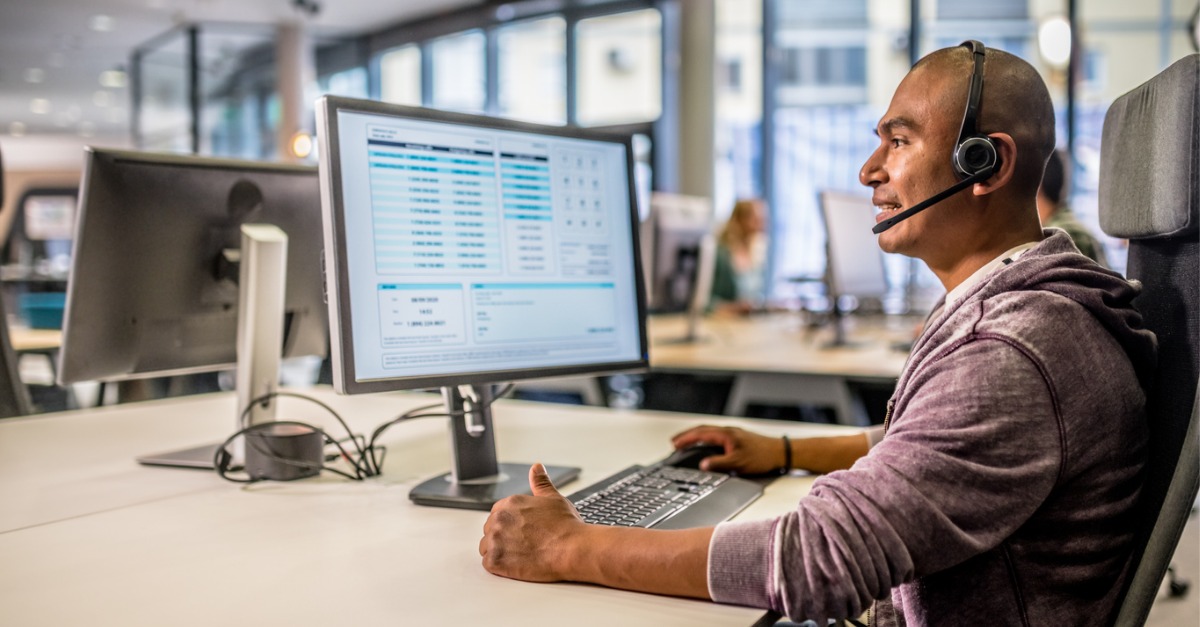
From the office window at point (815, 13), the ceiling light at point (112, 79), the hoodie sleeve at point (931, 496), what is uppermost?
the ceiling light at point (112, 79)

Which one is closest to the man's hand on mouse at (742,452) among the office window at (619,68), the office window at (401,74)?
the office window at (619,68)

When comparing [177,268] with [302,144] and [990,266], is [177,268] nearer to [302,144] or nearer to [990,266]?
[302,144]

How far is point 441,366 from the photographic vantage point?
122cm

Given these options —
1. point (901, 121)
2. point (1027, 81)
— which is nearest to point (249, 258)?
point (901, 121)

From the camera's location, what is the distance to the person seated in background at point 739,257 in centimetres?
523

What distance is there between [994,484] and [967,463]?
0.11ft

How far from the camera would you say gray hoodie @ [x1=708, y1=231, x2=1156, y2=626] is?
0.79 meters

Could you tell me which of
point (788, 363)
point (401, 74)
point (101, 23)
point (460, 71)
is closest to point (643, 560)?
point (788, 363)

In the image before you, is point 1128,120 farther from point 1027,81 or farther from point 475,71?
point 475,71

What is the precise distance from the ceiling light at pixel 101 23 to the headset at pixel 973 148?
8826mm

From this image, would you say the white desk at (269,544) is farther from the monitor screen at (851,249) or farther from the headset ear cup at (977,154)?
the monitor screen at (851,249)

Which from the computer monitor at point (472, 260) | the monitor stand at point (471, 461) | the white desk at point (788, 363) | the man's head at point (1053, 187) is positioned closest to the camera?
the computer monitor at point (472, 260)

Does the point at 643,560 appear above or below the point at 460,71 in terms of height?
below

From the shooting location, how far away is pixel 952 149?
3.21 ft
